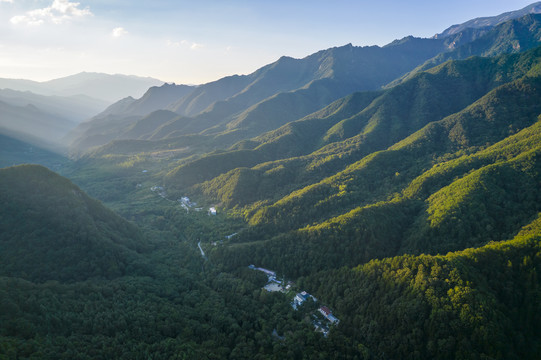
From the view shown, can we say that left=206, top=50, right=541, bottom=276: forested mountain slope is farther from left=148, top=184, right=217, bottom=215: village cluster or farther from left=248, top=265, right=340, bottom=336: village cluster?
left=148, top=184, right=217, bottom=215: village cluster

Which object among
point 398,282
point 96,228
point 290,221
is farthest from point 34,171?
point 398,282

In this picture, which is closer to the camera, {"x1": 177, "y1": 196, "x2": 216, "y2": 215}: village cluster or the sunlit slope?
the sunlit slope

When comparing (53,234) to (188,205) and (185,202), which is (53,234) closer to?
(188,205)

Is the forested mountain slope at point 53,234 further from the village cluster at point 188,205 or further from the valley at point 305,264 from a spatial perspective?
the village cluster at point 188,205

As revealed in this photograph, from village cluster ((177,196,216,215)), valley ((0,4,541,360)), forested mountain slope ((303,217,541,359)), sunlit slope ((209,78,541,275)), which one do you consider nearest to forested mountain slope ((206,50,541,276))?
sunlit slope ((209,78,541,275))

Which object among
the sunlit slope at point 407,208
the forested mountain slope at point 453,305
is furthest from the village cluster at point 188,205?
the forested mountain slope at point 453,305

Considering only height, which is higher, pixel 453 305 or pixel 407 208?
pixel 407 208

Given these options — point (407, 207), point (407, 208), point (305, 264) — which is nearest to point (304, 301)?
point (305, 264)

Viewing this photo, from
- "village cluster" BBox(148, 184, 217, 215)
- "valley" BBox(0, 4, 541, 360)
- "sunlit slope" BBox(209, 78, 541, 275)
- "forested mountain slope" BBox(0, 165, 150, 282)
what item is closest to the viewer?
"valley" BBox(0, 4, 541, 360)

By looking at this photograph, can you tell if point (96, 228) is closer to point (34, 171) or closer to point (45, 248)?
point (45, 248)
